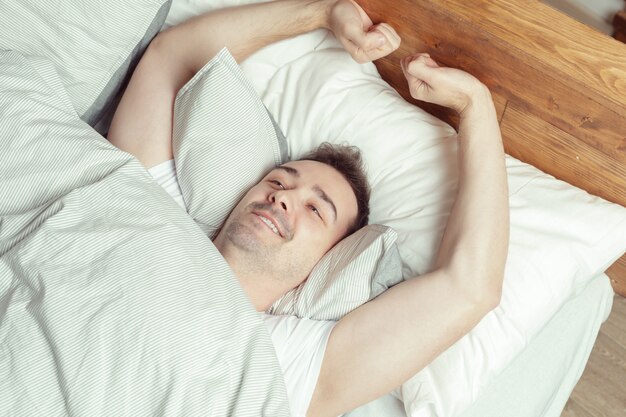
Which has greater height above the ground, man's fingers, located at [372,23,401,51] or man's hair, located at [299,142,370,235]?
man's fingers, located at [372,23,401,51]

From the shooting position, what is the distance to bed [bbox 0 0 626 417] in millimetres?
1157

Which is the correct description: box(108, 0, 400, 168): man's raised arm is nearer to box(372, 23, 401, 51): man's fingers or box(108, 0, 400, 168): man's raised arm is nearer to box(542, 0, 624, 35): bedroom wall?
box(372, 23, 401, 51): man's fingers

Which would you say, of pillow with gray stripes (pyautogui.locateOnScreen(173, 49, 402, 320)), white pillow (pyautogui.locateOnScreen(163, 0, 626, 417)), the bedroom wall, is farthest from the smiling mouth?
the bedroom wall

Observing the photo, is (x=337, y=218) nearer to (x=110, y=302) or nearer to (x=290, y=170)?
(x=290, y=170)

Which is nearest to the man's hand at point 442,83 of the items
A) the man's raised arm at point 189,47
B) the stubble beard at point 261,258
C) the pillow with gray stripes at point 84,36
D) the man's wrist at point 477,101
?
the man's wrist at point 477,101

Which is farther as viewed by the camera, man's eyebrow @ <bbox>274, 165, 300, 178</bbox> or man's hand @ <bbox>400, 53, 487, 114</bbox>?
man's eyebrow @ <bbox>274, 165, 300, 178</bbox>

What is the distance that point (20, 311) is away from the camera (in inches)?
46.2

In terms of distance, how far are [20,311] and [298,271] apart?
1.60ft

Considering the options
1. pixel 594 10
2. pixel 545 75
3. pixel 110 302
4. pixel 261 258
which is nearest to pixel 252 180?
pixel 261 258

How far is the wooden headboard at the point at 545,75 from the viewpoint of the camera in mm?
1313

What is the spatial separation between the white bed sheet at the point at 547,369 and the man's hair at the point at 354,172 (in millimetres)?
353

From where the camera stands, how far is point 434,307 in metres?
1.25

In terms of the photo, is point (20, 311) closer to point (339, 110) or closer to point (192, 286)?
point (192, 286)

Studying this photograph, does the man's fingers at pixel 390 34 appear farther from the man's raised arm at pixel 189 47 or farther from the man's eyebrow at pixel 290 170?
the man's eyebrow at pixel 290 170
